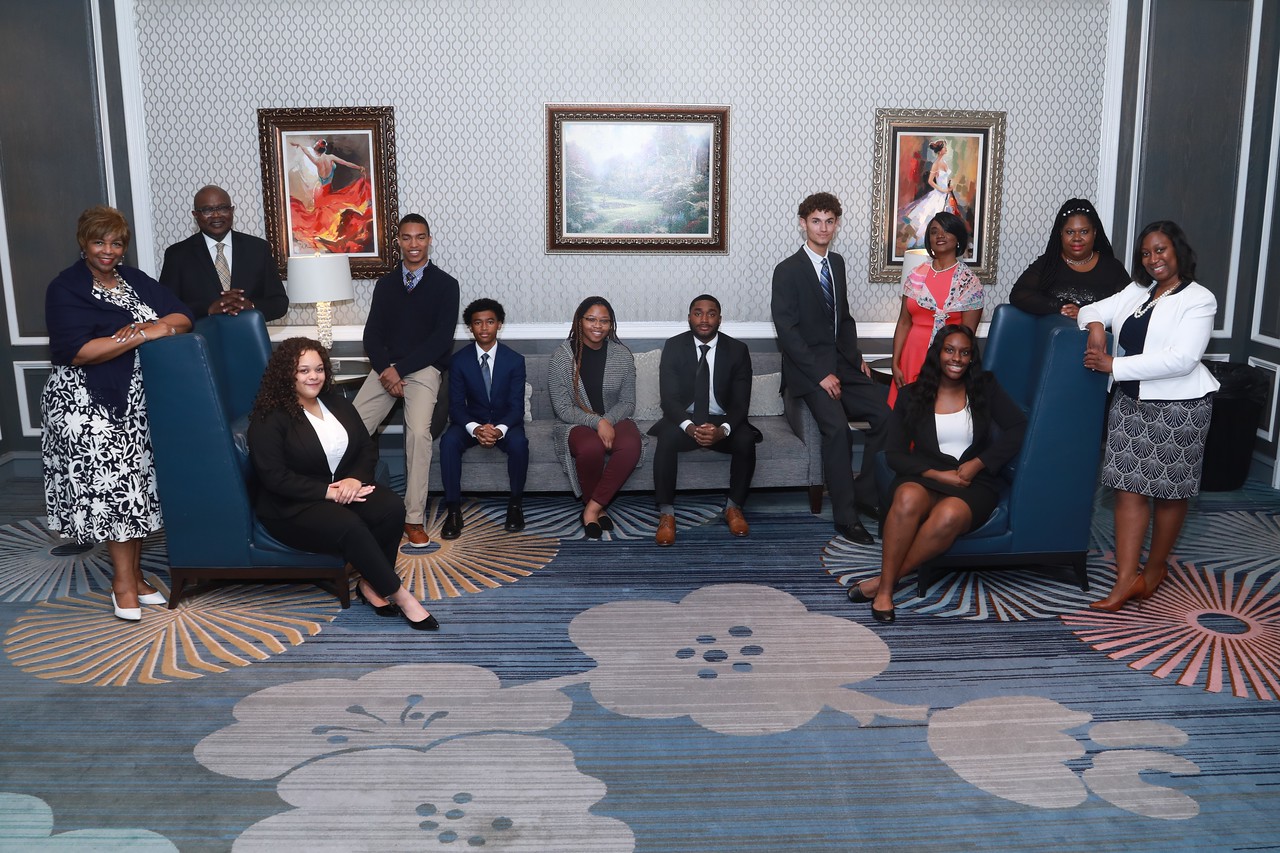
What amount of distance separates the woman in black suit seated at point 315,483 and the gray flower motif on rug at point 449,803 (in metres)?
1.14

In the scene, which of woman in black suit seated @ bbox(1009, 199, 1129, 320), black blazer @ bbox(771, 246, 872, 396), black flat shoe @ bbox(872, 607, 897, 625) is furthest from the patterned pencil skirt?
black blazer @ bbox(771, 246, 872, 396)

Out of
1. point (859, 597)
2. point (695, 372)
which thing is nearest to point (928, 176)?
point (695, 372)

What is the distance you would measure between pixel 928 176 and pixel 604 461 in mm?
3032

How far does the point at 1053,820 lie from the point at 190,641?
3.39 meters

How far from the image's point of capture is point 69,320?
14.4ft

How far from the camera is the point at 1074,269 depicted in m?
5.58

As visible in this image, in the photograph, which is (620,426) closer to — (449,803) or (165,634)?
(165,634)

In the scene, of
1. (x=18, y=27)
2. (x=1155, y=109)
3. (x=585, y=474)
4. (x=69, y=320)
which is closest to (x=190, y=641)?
(x=69, y=320)

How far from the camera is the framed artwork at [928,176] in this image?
277 inches

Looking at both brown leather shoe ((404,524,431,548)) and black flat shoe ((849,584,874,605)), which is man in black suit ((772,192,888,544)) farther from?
brown leather shoe ((404,524,431,548))

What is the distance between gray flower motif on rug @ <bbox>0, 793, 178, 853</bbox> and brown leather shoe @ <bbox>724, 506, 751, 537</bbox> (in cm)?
340

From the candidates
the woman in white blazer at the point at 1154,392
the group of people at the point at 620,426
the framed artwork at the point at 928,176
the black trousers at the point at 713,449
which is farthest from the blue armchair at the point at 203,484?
the framed artwork at the point at 928,176

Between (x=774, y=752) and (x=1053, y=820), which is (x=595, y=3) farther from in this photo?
(x=1053, y=820)

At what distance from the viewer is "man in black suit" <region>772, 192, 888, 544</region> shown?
602 centimetres
